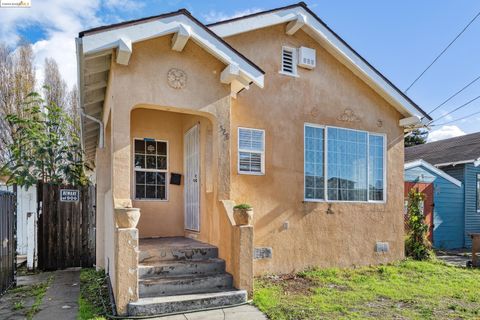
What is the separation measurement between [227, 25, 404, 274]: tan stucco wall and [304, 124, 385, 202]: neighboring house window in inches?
8.8

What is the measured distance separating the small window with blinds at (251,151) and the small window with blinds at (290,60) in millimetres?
1733

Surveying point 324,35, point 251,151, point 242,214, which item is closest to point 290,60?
point 324,35

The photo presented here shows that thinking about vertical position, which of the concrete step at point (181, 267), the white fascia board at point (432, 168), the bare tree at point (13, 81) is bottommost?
the concrete step at point (181, 267)

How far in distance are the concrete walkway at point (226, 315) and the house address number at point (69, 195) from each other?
503 cm

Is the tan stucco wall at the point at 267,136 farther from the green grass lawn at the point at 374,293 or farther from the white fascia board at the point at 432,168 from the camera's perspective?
the white fascia board at the point at 432,168

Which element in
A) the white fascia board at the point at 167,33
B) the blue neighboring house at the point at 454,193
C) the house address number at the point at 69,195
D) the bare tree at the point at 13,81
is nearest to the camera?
the white fascia board at the point at 167,33

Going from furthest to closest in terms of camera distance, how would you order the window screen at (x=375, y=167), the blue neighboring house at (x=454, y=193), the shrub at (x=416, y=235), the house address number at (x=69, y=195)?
the blue neighboring house at (x=454, y=193), the shrub at (x=416, y=235), the window screen at (x=375, y=167), the house address number at (x=69, y=195)

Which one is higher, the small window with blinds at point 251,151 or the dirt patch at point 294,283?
the small window with blinds at point 251,151

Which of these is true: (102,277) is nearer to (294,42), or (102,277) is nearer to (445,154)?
(294,42)

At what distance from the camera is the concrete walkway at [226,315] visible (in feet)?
17.4

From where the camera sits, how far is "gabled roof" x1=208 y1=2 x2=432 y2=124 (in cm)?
798

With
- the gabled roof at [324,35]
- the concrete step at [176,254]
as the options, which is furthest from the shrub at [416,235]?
the concrete step at [176,254]

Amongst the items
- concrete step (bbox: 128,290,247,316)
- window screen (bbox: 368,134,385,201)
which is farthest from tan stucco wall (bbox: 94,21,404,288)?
concrete step (bbox: 128,290,247,316)

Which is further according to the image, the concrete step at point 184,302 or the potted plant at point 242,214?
the potted plant at point 242,214
